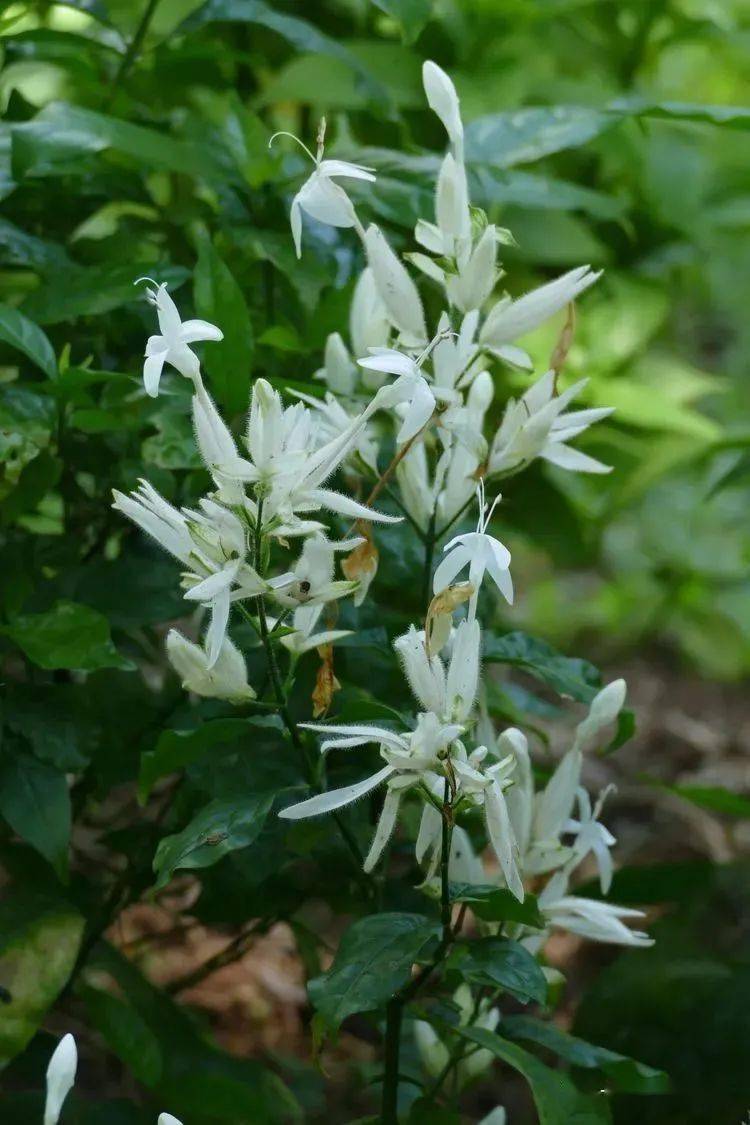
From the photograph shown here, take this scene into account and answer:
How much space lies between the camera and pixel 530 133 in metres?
1.30

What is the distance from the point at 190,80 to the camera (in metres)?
1.55

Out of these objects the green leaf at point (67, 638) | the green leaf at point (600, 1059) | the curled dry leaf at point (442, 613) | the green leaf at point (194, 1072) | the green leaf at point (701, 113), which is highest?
the green leaf at point (701, 113)

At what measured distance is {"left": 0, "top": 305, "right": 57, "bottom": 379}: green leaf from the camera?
104cm

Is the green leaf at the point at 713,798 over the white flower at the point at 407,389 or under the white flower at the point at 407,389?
under

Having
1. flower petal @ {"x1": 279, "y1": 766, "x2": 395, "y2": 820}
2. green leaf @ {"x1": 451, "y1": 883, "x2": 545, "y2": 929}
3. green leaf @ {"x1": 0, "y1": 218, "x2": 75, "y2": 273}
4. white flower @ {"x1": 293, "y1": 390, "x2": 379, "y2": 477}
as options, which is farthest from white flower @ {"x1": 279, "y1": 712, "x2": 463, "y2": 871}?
green leaf @ {"x1": 0, "y1": 218, "x2": 75, "y2": 273}

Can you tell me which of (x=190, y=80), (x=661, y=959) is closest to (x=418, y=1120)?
(x=661, y=959)

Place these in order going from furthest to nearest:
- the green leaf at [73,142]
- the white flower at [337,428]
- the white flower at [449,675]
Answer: the green leaf at [73,142] → the white flower at [337,428] → the white flower at [449,675]

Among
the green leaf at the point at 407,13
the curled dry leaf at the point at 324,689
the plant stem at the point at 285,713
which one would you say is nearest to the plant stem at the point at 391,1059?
the plant stem at the point at 285,713

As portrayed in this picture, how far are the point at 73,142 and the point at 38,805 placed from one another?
21.3 inches

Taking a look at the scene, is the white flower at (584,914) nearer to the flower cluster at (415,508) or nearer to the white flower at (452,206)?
the flower cluster at (415,508)

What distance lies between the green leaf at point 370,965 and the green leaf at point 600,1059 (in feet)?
0.57

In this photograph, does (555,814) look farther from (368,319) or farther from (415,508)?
(368,319)

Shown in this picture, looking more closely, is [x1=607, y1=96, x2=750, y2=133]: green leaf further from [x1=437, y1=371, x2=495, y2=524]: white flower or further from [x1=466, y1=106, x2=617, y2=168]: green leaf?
[x1=437, y1=371, x2=495, y2=524]: white flower

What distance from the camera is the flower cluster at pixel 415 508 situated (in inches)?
33.9
